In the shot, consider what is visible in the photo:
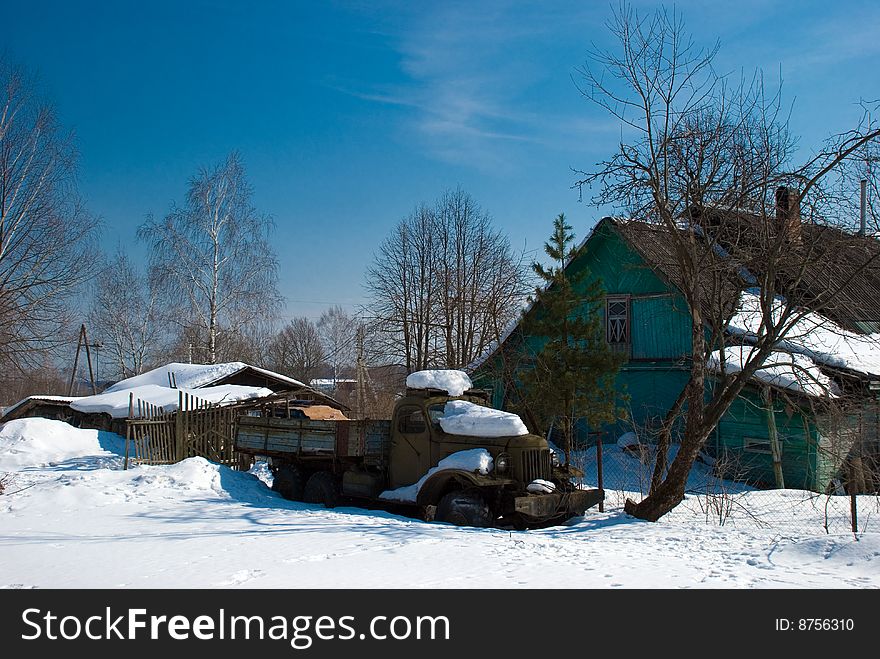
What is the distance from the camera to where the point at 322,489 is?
13.0 meters

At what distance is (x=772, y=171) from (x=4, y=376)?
25.4 metres

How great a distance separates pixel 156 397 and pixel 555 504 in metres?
16.2

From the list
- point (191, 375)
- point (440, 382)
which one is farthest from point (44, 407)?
point (440, 382)

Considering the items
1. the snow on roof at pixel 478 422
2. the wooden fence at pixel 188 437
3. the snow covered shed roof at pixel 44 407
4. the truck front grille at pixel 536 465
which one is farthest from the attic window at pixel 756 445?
the snow covered shed roof at pixel 44 407

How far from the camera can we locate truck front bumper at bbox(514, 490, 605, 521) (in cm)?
Answer: 1023

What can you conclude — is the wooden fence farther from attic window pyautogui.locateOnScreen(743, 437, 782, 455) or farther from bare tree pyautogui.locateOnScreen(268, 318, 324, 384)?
bare tree pyautogui.locateOnScreen(268, 318, 324, 384)

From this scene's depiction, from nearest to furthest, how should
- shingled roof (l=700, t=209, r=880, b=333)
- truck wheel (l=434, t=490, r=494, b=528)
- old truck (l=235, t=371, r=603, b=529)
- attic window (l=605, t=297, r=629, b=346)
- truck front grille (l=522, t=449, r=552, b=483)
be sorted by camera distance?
1. shingled roof (l=700, t=209, r=880, b=333)
2. truck wheel (l=434, t=490, r=494, b=528)
3. old truck (l=235, t=371, r=603, b=529)
4. truck front grille (l=522, t=449, r=552, b=483)
5. attic window (l=605, t=297, r=629, b=346)

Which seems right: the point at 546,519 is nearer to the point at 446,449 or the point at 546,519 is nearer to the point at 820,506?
the point at 446,449

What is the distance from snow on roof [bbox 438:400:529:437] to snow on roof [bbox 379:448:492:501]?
0.32m

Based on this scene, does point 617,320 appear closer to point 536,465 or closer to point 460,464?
point 536,465

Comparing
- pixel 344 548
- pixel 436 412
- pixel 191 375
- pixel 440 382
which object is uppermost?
pixel 191 375

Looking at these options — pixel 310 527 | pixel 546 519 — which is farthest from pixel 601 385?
pixel 310 527

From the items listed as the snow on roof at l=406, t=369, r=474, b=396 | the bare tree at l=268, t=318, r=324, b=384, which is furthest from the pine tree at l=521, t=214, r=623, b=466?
the bare tree at l=268, t=318, r=324, b=384

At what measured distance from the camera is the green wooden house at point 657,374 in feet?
55.2
